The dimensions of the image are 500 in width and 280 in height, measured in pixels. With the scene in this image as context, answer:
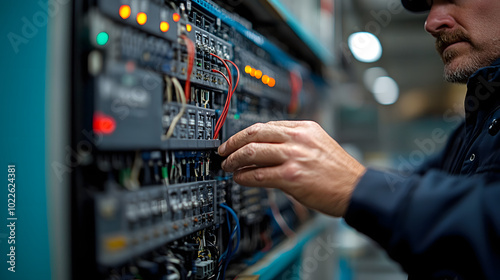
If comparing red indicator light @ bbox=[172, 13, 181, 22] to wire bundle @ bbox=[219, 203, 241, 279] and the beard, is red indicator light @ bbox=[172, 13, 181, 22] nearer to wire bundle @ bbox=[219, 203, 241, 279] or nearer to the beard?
wire bundle @ bbox=[219, 203, 241, 279]

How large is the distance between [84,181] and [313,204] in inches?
18.5

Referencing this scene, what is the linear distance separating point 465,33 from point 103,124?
1115mm

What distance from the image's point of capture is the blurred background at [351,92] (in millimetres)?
682

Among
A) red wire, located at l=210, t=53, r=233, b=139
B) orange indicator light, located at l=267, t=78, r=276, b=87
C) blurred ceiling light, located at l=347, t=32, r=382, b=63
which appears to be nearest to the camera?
red wire, located at l=210, t=53, r=233, b=139

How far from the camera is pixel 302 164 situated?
2.66 feet

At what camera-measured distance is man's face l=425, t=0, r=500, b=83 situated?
3.72 feet

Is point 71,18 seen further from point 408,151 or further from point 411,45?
point 411,45

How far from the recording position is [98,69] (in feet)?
A: 2.03

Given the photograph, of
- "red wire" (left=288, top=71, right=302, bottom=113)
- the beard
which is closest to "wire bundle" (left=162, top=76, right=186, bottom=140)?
the beard

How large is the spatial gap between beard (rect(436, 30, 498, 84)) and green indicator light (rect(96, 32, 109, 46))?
1067 millimetres

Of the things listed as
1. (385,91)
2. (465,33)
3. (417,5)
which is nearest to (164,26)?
(465,33)

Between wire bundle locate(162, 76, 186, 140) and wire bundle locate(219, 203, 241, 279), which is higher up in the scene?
wire bundle locate(162, 76, 186, 140)

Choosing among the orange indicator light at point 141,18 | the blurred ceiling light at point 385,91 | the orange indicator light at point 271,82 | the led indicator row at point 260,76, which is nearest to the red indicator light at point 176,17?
the orange indicator light at point 141,18

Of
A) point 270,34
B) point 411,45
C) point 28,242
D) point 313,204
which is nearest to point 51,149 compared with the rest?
point 28,242
